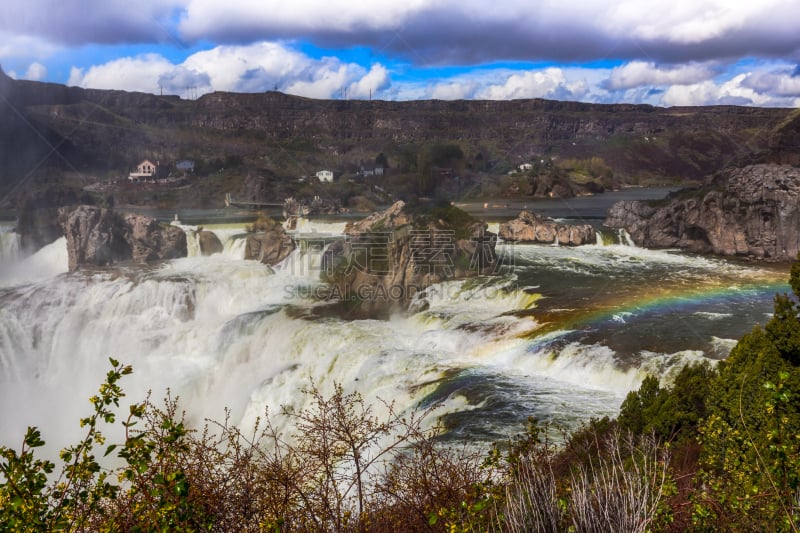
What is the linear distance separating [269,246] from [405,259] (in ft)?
31.2

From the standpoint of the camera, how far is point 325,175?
66.4 metres

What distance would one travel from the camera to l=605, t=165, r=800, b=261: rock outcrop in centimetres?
2822

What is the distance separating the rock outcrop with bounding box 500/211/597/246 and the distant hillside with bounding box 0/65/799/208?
23.1m

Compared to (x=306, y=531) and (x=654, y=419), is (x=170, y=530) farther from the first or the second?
(x=654, y=419)

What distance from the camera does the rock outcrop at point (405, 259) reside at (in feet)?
76.9

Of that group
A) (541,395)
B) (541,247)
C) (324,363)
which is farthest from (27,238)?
(541,395)

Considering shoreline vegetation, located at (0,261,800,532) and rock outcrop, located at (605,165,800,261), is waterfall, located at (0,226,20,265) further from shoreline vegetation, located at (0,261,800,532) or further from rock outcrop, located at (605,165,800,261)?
rock outcrop, located at (605,165,800,261)

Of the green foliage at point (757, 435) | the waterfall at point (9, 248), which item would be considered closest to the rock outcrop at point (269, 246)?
the waterfall at point (9, 248)

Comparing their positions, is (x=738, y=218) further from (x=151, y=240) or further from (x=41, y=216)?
(x=41, y=216)

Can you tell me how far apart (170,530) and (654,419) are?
7852 millimetres

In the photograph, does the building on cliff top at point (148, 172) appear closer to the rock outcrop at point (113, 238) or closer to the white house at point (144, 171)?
the white house at point (144, 171)

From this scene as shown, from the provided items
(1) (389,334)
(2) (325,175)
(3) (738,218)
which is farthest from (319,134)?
(1) (389,334)

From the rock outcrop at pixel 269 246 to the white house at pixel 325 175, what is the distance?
106ft

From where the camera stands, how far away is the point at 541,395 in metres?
13.5
